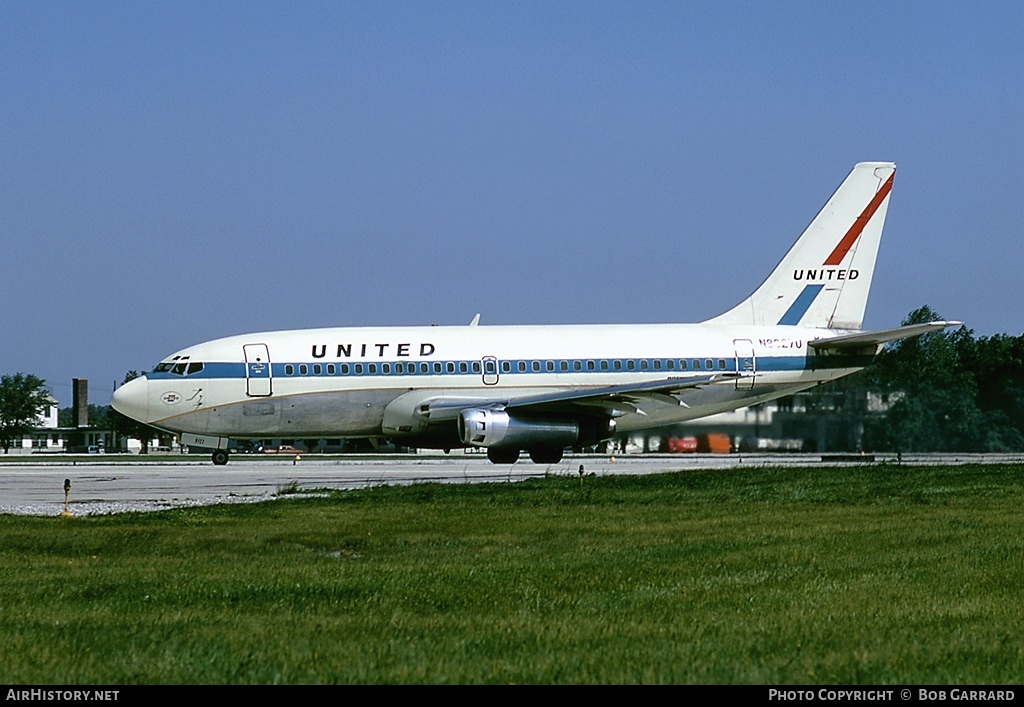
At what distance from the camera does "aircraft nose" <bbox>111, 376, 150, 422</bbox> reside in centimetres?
3819

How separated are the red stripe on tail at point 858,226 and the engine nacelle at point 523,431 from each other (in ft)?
29.6

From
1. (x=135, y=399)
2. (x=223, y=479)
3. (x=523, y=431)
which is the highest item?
(x=135, y=399)

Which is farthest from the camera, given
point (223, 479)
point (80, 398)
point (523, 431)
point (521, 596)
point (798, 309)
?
point (80, 398)

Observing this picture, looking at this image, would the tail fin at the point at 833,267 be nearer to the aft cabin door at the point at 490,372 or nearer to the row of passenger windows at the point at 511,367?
the row of passenger windows at the point at 511,367

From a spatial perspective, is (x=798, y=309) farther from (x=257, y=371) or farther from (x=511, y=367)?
(x=257, y=371)

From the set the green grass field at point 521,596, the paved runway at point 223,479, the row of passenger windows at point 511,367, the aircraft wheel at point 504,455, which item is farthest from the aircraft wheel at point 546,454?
the green grass field at point 521,596

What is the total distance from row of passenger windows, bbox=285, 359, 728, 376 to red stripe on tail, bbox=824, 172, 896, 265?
5556 millimetres

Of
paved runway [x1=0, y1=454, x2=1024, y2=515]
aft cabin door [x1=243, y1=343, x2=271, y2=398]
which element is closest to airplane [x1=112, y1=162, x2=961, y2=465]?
aft cabin door [x1=243, y1=343, x2=271, y2=398]

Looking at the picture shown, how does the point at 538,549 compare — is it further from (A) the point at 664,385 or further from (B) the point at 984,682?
(A) the point at 664,385

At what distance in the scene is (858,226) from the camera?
4169 centimetres

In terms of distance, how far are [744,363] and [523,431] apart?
22.9 feet

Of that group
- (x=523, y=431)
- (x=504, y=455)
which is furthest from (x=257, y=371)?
(x=523, y=431)

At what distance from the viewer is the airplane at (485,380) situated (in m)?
37.7

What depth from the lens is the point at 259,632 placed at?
30.6 feet
